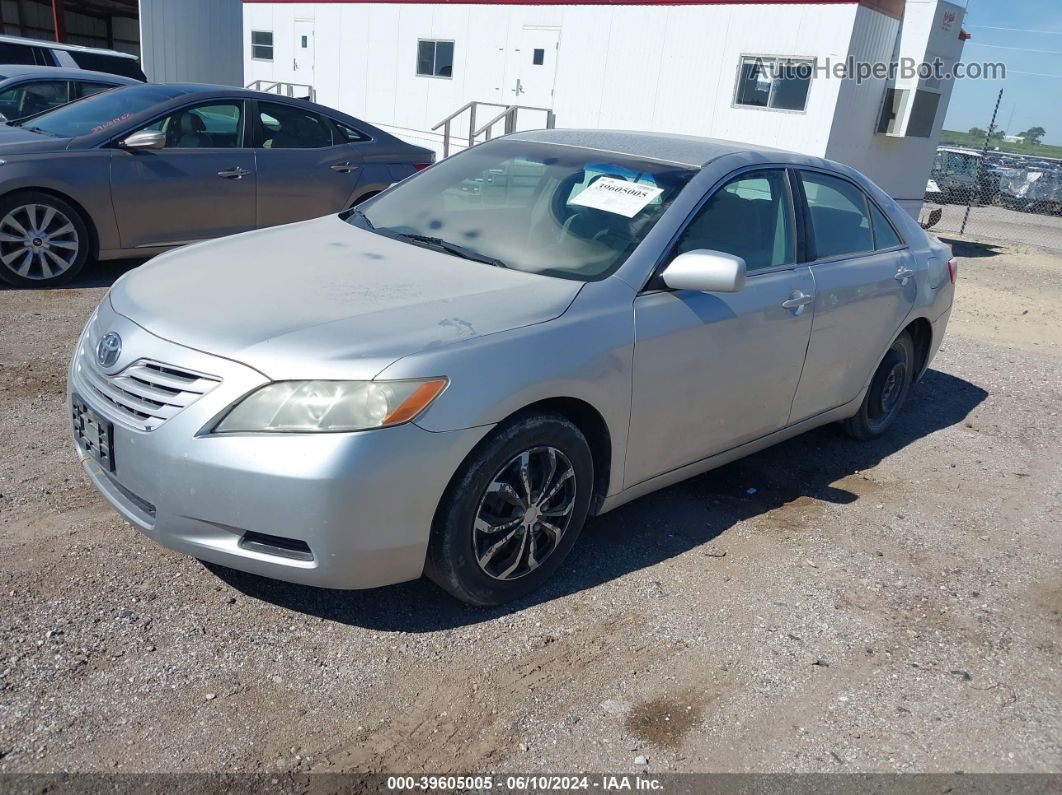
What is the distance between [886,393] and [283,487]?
13.2ft

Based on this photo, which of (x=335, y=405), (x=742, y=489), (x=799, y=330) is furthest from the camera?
(x=742, y=489)

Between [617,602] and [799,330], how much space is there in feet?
5.34

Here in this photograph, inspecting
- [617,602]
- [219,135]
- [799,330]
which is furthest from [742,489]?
[219,135]

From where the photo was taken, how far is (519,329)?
10.2ft

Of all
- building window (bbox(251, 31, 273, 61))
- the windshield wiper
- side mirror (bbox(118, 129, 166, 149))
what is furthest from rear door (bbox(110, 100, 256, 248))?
building window (bbox(251, 31, 273, 61))

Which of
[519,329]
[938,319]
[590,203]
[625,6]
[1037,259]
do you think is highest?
[625,6]

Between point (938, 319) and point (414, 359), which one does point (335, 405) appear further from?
point (938, 319)

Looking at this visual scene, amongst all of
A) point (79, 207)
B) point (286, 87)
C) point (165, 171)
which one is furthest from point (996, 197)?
point (79, 207)

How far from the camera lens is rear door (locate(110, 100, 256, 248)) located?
684 centimetres

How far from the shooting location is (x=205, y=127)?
729cm

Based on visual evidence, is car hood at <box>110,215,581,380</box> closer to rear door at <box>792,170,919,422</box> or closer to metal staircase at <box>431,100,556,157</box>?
rear door at <box>792,170,919,422</box>

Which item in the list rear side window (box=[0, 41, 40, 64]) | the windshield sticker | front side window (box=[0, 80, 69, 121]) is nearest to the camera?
the windshield sticker

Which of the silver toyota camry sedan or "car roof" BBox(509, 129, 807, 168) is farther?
"car roof" BBox(509, 129, 807, 168)

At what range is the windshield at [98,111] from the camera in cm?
699
